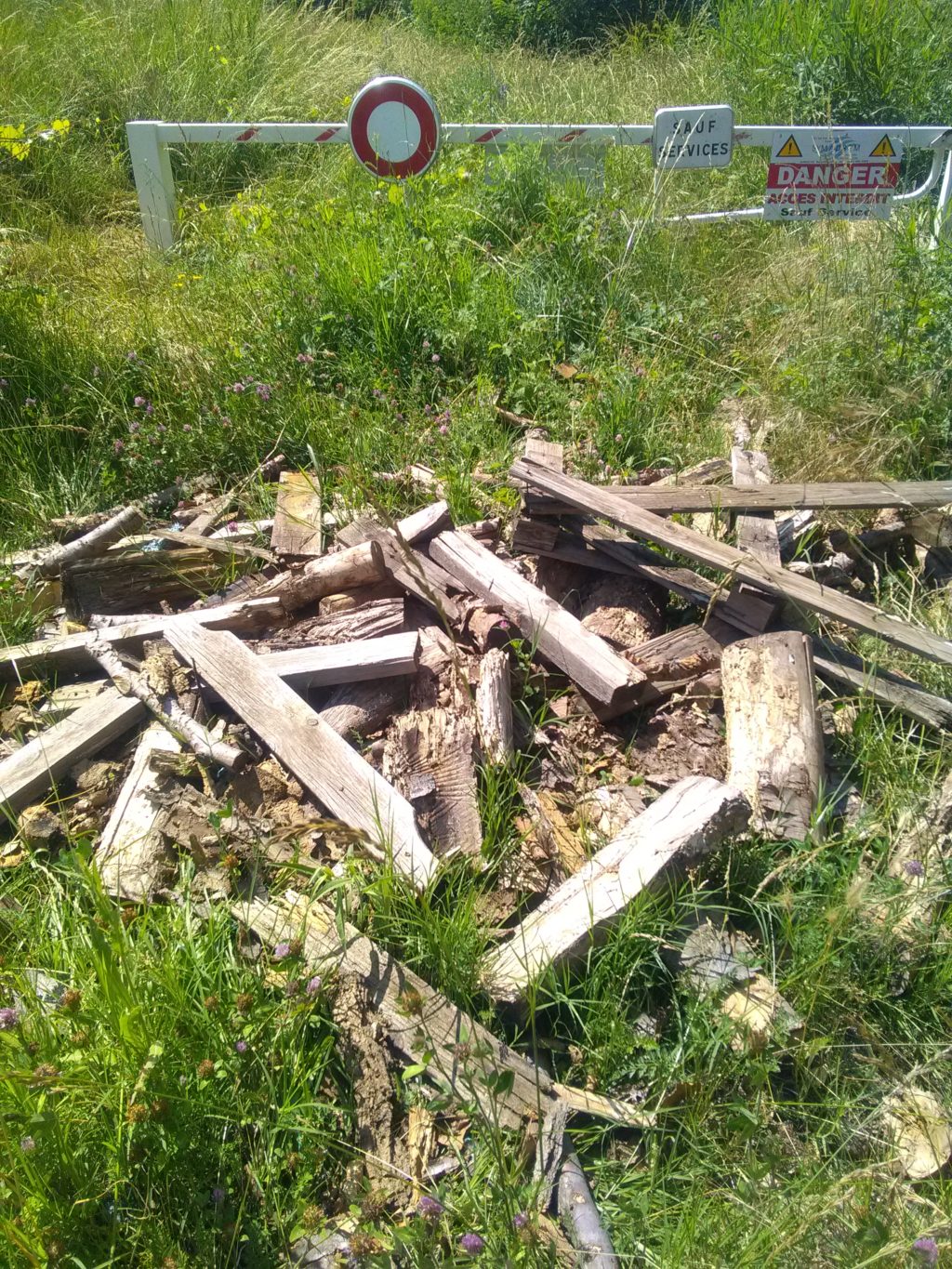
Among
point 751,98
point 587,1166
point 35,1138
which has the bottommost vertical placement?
point 587,1166

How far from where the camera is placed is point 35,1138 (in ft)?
6.68

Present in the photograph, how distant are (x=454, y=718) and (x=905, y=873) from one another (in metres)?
1.48

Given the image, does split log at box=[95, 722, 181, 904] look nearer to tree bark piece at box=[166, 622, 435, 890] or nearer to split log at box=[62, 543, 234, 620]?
tree bark piece at box=[166, 622, 435, 890]

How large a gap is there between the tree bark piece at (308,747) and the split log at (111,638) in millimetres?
113

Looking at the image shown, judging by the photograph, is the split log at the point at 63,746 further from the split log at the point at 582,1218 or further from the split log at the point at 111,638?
the split log at the point at 582,1218

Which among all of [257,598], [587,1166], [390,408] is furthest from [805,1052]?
[390,408]

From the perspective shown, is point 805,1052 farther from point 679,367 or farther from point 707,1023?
point 679,367

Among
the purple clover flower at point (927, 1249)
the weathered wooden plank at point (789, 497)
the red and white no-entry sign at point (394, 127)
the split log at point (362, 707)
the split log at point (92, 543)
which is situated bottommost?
the purple clover flower at point (927, 1249)

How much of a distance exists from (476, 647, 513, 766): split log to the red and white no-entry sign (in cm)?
395

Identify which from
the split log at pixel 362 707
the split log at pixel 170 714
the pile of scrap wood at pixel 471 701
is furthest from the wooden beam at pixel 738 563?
the split log at pixel 170 714

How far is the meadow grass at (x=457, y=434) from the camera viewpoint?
2.16m

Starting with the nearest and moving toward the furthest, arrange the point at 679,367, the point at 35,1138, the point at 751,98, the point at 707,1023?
1. the point at 35,1138
2. the point at 707,1023
3. the point at 679,367
4. the point at 751,98

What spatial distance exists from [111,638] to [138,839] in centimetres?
96

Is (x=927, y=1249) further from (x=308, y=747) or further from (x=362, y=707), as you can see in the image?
(x=362, y=707)
